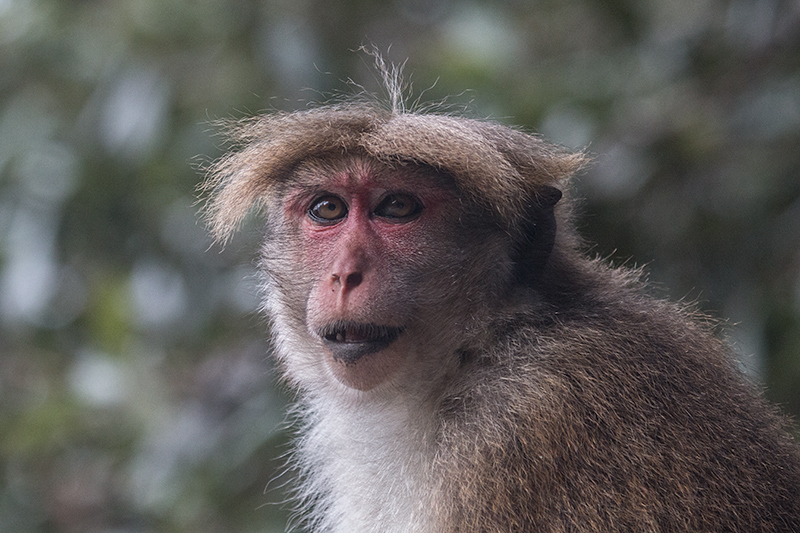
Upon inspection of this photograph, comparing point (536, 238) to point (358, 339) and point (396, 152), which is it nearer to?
point (396, 152)

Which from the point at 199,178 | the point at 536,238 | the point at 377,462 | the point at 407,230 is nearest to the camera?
the point at 407,230

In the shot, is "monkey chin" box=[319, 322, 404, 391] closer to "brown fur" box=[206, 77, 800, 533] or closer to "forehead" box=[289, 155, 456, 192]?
"brown fur" box=[206, 77, 800, 533]

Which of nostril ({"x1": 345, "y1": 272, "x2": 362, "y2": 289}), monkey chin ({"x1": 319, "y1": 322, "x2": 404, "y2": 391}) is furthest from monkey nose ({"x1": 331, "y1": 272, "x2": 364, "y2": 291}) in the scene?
monkey chin ({"x1": 319, "y1": 322, "x2": 404, "y2": 391})

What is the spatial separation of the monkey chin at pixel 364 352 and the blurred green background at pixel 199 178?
1.17 metres

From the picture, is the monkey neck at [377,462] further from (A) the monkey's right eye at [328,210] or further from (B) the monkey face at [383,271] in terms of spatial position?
(A) the monkey's right eye at [328,210]

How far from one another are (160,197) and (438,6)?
3.02 m

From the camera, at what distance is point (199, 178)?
5.99 meters

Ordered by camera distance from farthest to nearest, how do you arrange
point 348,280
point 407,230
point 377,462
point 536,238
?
point 377,462 → point 536,238 → point 407,230 → point 348,280

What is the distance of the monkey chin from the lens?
353cm

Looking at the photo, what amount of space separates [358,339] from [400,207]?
0.56 metres

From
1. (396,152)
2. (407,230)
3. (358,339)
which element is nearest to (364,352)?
(358,339)

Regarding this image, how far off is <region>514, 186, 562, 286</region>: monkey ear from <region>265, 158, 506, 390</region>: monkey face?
0.74 feet

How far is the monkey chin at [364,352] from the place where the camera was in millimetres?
3527

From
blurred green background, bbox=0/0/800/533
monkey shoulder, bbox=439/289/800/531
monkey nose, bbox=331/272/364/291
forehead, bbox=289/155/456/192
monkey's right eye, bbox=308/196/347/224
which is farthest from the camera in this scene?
blurred green background, bbox=0/0/800/533
